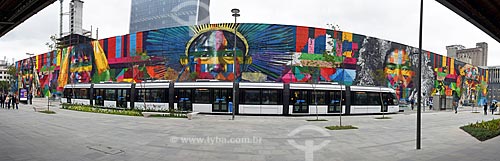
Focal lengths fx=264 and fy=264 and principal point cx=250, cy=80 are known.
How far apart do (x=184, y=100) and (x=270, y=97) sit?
8.90m

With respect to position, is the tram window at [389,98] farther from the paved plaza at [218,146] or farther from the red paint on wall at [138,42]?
the red paint on wall at [138,42]

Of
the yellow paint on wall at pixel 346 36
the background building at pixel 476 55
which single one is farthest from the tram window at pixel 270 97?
the background building at pixel 476 55

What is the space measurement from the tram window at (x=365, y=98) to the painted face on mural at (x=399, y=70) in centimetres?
1999

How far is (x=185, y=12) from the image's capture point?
137 metres

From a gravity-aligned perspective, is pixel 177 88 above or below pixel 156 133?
above

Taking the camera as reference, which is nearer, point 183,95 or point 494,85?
point 183,95

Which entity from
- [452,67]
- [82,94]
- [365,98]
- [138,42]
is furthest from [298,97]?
[452,67]

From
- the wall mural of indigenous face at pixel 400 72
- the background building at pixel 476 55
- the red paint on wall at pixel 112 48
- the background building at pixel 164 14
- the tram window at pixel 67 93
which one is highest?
the background building at pixel 164 14

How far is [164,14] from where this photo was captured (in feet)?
442

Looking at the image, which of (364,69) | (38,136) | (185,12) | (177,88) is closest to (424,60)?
(364,69)

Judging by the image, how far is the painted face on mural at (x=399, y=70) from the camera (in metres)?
47.4

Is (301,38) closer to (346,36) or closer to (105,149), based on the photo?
(346,36)

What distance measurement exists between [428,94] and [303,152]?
59.1 m

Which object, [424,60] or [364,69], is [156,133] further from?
[424,60]
